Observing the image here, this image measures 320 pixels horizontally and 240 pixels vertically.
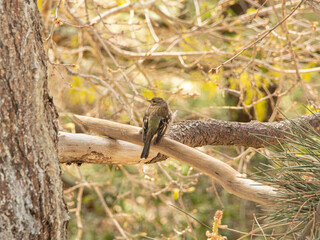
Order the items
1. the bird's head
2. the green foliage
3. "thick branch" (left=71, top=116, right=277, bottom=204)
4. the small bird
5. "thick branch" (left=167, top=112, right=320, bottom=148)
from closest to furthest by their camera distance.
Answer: the green foliage < "thick branch" (left=71, top=116, right=277, bottom=204) < the small bird < "thick branch" (left=167, top=112, right=320, bottom=148) < the bird's head

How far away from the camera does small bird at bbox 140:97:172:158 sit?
7.17 ft

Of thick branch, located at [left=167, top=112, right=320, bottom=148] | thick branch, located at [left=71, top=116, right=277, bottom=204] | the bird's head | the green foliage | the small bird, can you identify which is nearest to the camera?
the green foliage

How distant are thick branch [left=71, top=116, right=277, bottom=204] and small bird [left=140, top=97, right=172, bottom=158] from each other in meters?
0.04

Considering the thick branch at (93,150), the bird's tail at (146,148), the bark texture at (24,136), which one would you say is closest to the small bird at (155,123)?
the bird's tail at (146,148)

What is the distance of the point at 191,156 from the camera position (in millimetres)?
2143

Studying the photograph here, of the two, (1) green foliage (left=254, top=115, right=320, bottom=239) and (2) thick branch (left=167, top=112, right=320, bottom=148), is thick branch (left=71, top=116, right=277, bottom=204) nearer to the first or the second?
(2) thick branch (left=167, top=112, right=320, bottom=148)

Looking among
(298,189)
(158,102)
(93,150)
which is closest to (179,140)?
(93,150)

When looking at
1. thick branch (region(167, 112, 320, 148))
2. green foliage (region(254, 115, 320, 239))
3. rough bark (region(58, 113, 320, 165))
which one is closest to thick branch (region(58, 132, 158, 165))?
rough bark (region(58, 113, 320, 165))

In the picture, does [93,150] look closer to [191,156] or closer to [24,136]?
Answer: [191,156]

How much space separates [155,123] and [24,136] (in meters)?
1.11

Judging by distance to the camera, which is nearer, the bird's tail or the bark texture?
the bark texture

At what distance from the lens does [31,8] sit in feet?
4.68

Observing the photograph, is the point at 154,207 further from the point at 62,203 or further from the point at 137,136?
the point at 62,203

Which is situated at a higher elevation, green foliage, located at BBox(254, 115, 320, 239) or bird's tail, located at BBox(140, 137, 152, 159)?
green foliage, located at BBox(254, 115, 320, 239)
